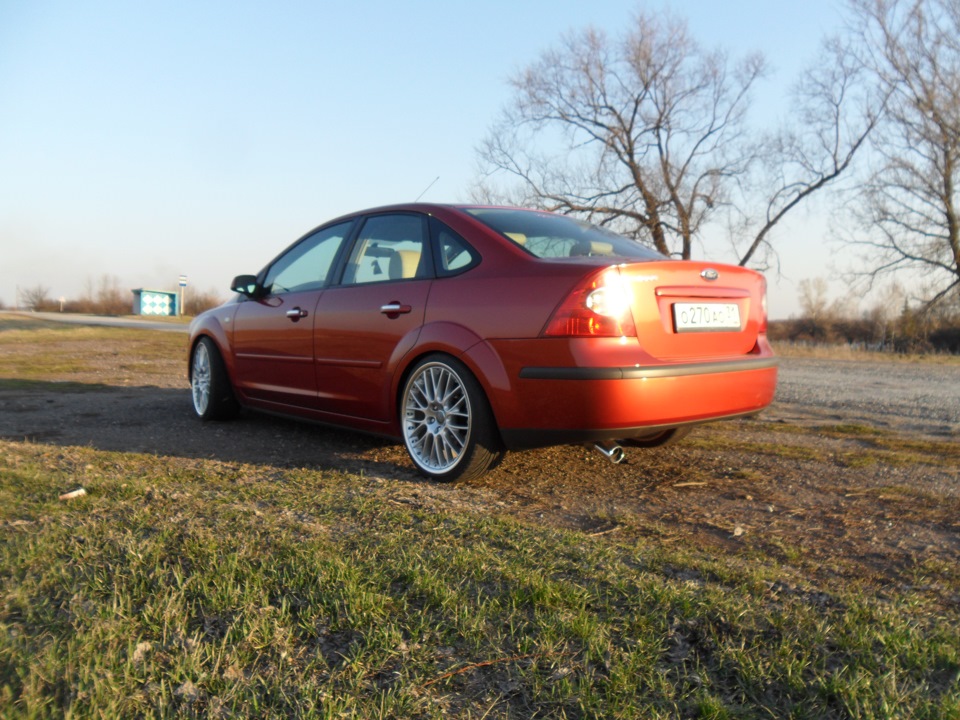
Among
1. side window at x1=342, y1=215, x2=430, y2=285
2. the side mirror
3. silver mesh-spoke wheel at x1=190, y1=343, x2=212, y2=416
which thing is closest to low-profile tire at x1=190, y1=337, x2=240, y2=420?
silver mesh-spoke wheel at x1=190, y1=343, x2=212, y2=416

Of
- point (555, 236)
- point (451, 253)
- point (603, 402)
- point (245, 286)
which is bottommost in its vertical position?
point (603, 402)

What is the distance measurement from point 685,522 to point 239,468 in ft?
7.78

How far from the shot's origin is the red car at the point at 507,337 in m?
3.75

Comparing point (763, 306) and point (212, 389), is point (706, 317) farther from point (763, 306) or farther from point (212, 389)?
point (212, 389)

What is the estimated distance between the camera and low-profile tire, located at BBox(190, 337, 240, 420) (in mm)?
6277

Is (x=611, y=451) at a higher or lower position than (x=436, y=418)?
lower

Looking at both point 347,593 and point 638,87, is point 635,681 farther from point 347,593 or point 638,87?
point 638,87

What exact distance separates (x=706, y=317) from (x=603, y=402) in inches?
34.0

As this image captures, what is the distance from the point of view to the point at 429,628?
220cm

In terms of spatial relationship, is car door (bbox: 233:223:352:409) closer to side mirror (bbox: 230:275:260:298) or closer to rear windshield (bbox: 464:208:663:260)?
side mirror (bbox: 230:275:260:298)

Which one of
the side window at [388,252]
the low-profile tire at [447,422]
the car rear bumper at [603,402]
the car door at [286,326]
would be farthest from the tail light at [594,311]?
the car door at [286,326]

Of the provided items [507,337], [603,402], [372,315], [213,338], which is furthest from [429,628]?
[213,338]

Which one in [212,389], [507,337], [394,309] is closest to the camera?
[507,337]

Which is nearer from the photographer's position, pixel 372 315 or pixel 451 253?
pixel 451 253
